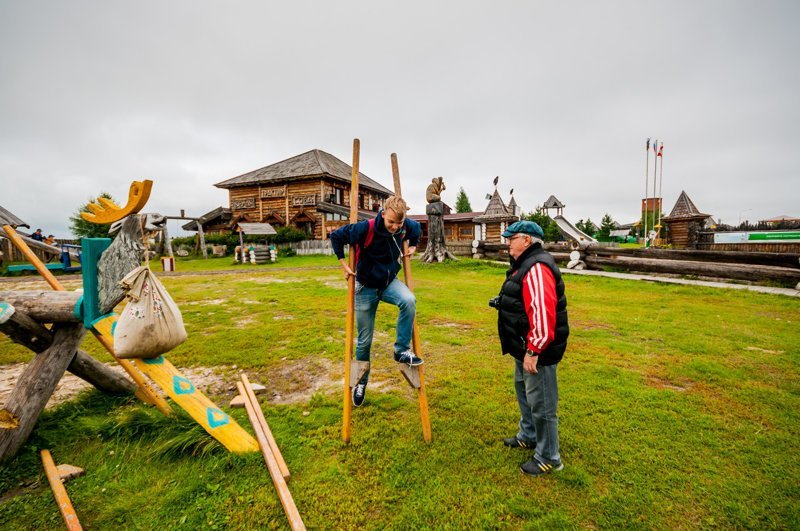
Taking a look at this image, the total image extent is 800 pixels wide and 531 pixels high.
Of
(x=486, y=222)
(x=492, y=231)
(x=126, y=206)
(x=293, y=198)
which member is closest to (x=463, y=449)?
(x=126, y=206)

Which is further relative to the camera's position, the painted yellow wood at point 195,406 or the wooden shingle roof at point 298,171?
the wooden shingle roof at point 298,171

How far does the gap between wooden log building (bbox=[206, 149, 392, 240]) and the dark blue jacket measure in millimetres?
28498

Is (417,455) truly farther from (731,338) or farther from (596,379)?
(731,338)

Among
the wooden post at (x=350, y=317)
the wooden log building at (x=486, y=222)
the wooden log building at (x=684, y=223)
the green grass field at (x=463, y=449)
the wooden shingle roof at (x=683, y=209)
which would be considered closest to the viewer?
the green grass field at (x=463, y=449)

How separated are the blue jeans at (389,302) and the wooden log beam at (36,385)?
10.2 ft

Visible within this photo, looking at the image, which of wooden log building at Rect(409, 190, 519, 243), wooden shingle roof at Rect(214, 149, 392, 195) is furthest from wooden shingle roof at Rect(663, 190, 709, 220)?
wooden shingle roof at Rect(214, 149, 392, 195)

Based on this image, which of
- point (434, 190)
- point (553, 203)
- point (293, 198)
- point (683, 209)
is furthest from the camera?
point (553, 203)

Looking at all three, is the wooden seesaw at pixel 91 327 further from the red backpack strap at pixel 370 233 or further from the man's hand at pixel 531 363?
the man's hand at pixel 531 363

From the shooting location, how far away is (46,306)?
350 centimetres

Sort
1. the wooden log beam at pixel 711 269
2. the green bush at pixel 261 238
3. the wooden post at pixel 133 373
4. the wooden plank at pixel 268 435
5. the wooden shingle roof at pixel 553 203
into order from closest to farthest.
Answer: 1. the wooden plank at pixel 268 435
2. the wooden post at pixel 133 373
3. the wooden log beam at pixel 711 269
4. the green bush at pixel 261 238
5. the wooden shingle roof at pixel 553 203

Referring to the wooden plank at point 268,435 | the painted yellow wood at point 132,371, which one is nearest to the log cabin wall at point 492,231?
the wooden plank at point 268,435

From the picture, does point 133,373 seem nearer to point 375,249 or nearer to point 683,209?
point 375,249

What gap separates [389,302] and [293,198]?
33.6 metres

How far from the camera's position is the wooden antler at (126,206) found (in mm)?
2992
